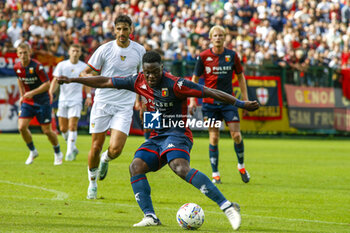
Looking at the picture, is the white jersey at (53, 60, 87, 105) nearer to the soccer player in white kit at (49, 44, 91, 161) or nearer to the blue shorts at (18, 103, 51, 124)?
the soccer player in white kit at (49, 44, 91, 161)

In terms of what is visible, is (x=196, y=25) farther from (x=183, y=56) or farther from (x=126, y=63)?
(x=126, y=63)

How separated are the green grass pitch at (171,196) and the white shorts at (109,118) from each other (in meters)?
1.02

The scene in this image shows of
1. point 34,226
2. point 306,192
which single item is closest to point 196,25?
point 306,192

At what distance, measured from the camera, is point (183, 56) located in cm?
2412

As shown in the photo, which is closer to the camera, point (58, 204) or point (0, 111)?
point (58, 204)

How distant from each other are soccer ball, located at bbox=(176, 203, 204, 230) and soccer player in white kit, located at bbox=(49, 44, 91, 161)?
8459 mm

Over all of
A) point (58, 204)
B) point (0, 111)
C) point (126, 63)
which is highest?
point (126, 63)

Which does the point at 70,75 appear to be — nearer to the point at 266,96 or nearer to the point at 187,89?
the point at 187,89

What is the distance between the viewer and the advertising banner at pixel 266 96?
2358cm

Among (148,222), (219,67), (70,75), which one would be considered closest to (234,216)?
(148,222)

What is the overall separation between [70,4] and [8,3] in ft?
8.15

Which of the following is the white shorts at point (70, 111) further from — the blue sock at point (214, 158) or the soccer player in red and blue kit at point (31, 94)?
the blue sock at point (214, 158)

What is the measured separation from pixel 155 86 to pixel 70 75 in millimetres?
8603

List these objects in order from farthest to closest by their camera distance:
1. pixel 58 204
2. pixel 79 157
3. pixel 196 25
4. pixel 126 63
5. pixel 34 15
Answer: pixel 196 25 < pixel 34 15 < pixel 79 157 < pixel 126 63 < pixel 58 204
